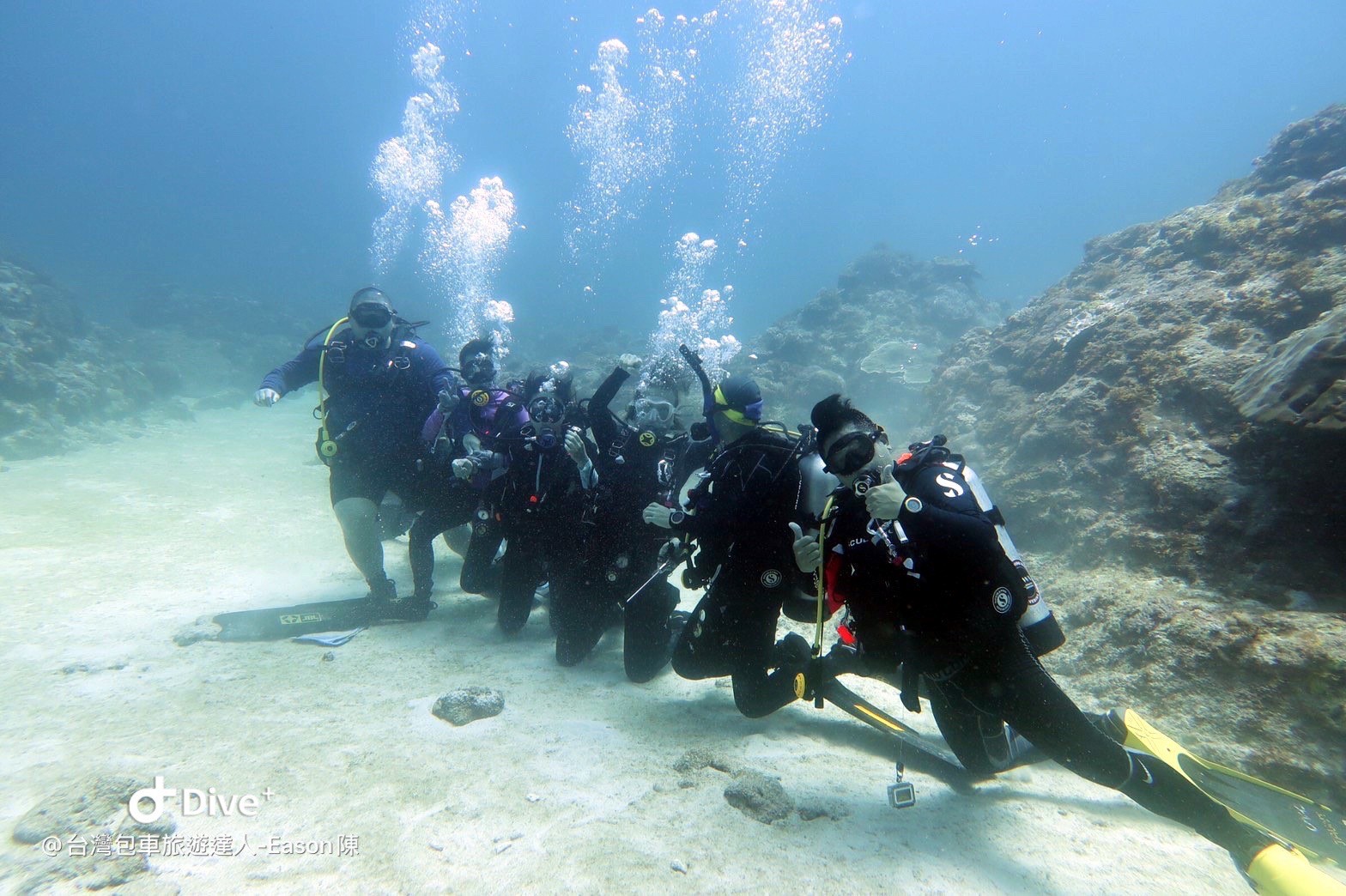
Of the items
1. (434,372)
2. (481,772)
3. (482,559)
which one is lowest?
(481,772)

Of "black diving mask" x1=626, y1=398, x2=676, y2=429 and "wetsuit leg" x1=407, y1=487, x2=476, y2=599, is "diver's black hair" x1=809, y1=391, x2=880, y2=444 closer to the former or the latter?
"black diving mask" x1=626, y1=398, x2=676, y2=429

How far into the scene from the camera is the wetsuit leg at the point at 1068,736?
8.47 feet

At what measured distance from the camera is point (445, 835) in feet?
8.15

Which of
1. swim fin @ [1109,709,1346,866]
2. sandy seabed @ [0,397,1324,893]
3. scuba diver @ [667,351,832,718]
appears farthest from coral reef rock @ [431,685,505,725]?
swim fin @ [1109,709,1346,866]

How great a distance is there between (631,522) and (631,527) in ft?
0.17

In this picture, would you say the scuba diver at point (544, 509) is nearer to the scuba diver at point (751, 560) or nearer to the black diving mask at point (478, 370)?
the scuba diver at point (751, 560)

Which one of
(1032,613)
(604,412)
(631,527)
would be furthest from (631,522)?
(1032,613)

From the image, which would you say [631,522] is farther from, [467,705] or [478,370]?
[478,370]

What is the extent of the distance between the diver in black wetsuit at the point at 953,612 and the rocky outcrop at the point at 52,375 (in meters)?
17.5

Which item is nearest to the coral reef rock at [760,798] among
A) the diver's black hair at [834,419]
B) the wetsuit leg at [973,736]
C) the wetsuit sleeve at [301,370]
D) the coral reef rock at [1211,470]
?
the wetsuit leg at [973,736]

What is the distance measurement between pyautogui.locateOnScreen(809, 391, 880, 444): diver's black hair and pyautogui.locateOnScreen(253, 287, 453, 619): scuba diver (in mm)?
4692

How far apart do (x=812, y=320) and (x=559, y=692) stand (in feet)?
64.5

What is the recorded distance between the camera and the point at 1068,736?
2.66 metres

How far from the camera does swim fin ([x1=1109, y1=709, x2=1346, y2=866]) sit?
276 cm
